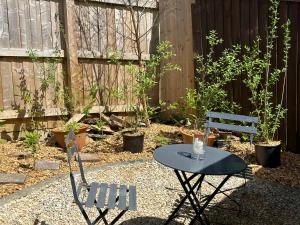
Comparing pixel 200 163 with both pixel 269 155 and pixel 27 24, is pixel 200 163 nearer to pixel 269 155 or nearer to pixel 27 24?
pixel 269 155

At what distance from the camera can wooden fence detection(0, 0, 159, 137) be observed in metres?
5.45

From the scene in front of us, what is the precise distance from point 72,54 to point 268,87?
10.1 feet

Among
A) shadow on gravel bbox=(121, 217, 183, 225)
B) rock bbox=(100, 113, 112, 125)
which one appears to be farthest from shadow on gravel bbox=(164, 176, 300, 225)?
rock bbox=(100, 113, 112, 125)

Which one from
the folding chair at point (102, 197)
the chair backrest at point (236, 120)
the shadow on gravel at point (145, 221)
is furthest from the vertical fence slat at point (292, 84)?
the folding chair at point (102, 197)

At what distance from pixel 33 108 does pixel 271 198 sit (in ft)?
12.5

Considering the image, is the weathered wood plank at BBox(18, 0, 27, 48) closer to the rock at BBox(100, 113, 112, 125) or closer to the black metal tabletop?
the rock at BBox(100, 113, 112, 125)

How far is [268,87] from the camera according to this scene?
504cm

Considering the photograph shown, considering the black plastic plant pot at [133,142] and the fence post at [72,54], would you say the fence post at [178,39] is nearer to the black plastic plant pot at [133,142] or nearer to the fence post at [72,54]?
the fence post at [72,54]

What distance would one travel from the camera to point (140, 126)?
6324mm

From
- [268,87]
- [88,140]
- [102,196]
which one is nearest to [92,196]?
[102,196]

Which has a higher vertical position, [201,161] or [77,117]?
[77,117]

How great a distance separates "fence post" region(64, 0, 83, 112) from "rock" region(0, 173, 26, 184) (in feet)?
6.86

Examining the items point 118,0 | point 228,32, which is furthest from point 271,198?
point 118,0

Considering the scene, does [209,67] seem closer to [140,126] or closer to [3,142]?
[140,126]
